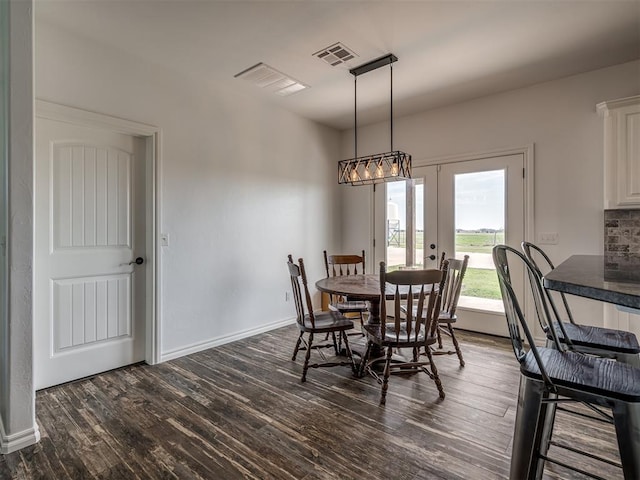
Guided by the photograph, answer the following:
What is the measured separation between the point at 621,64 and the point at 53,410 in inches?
212

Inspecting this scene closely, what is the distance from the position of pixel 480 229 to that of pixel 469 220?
163 millimetres

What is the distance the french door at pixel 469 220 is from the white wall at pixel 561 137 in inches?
8.4

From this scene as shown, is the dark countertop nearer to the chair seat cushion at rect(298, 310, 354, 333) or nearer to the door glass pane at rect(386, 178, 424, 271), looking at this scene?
the chair seat cushion at rect(298, 310, 354, 333)

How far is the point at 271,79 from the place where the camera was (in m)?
3.36

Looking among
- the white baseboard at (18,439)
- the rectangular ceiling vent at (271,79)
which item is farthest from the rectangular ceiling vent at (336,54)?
the white baseboard at (18,439)

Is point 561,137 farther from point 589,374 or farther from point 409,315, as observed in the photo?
point 589,374

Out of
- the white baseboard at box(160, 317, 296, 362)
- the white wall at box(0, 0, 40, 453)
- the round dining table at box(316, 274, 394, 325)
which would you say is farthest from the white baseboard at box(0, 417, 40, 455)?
the round dining table at box(316, 274, 394, 325)

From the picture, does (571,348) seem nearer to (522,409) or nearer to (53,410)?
(522,409)

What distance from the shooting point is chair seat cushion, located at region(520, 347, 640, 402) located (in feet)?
3.54

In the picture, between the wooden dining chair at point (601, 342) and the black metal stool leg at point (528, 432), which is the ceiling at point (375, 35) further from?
the black metal stool leg at point (528, 432)

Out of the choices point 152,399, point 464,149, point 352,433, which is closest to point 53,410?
point 152,399

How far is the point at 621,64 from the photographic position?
303 centimetres

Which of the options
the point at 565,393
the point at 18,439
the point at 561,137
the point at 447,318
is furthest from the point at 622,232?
the point at 18,439

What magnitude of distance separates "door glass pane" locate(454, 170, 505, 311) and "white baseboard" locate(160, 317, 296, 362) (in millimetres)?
2289
